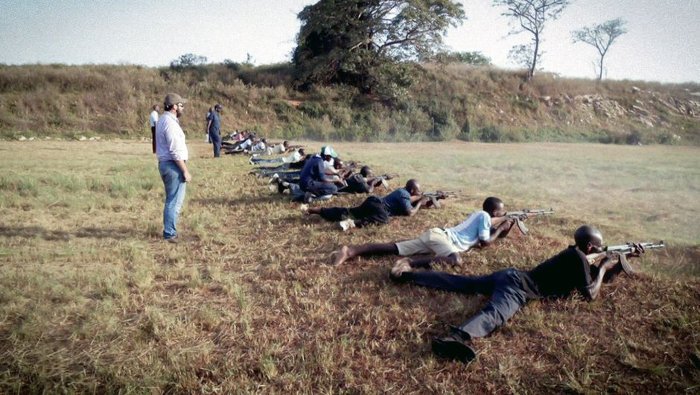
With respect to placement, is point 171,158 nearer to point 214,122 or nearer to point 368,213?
A: point 368,213

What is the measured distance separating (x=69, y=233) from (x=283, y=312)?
4258 millimetres

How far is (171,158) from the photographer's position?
19.6 ft

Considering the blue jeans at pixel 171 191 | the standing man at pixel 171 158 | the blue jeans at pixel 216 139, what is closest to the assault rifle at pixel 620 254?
the standing man at pixel 171 158

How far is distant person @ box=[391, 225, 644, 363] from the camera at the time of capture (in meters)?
3.61

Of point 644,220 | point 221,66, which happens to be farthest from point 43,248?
point 221,66

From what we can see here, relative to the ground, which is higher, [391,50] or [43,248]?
[391,50]

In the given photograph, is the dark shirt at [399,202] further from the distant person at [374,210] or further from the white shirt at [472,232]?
the white shirt at [472,232]

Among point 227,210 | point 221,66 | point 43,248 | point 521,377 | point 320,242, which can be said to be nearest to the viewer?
point 521,377

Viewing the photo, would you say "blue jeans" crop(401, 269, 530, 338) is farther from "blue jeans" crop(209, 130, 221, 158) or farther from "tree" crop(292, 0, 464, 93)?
"tree" crop(292, 0, 464, 93)

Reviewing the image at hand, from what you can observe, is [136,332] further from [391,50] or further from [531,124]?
[531,124]

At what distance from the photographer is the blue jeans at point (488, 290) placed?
3.58 metres

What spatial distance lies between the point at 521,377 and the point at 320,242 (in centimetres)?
367

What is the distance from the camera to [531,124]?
30.1m

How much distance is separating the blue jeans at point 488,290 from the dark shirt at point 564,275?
0.83ft
